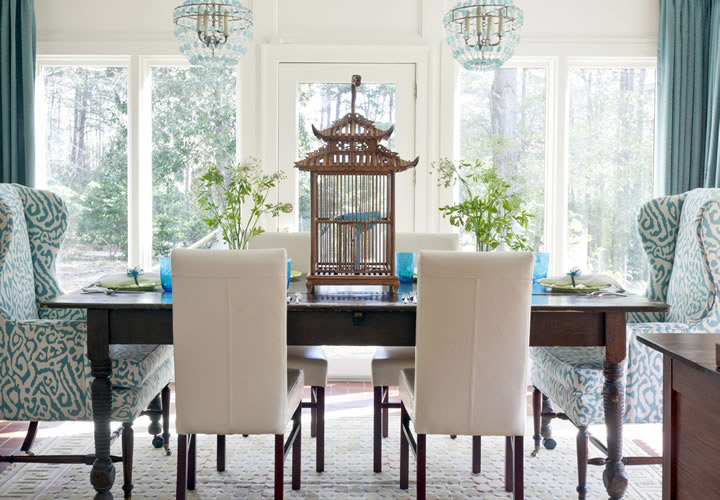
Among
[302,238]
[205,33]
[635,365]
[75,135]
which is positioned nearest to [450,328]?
[635,365]

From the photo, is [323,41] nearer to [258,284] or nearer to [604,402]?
[258,284]

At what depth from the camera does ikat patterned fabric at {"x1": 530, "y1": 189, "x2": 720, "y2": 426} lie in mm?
2311

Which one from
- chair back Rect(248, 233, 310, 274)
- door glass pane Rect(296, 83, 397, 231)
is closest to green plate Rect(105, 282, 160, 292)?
chair back Rect(248, 233, 310, 274)

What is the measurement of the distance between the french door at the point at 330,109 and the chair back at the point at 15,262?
1783 mm

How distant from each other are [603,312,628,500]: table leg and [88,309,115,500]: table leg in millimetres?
1755

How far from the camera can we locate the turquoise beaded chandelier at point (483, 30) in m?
2.62

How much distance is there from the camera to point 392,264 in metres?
2.36

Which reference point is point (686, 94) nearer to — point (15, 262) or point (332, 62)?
point (332, 62)

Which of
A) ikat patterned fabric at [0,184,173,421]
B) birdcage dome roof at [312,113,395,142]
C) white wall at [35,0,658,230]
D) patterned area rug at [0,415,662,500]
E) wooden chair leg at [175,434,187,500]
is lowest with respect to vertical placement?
patterned area rug at [0,415,662,500]

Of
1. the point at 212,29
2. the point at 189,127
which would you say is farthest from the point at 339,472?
the point at 189,127

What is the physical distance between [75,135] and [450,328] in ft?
11.0

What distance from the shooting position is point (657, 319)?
2.75m

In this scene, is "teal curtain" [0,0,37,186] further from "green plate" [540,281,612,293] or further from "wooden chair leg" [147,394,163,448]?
"green plate" [540,281,612,293]

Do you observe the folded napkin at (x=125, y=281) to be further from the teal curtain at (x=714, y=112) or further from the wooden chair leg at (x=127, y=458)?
the teal curtain at (x=714, y=112)
